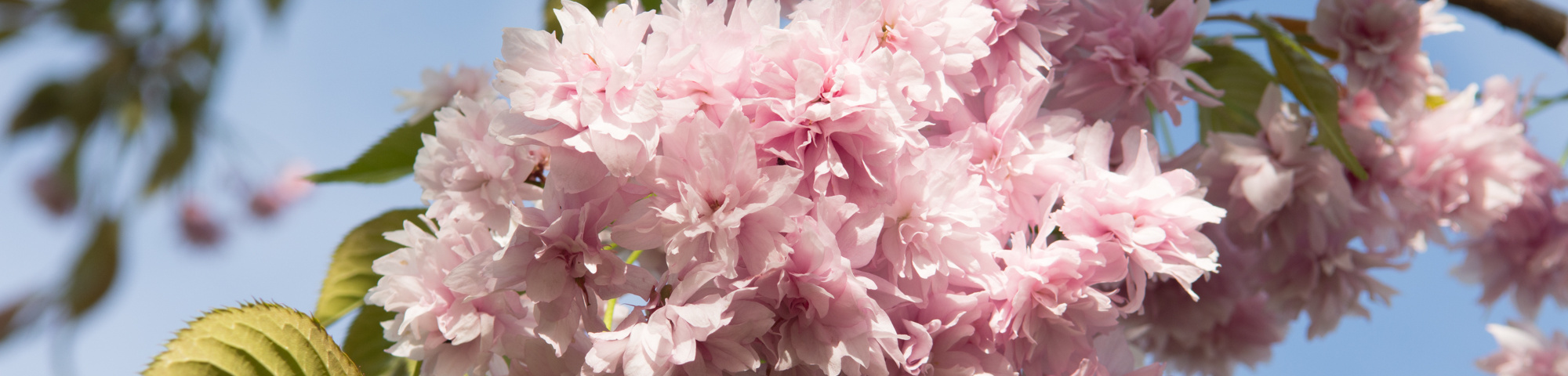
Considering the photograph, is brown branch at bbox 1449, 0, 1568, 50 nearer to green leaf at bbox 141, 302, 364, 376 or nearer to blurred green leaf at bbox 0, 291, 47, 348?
green leaf at bbox 141, 302, 364, 376

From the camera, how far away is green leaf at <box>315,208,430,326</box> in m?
0.47

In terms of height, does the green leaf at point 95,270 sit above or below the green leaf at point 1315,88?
below

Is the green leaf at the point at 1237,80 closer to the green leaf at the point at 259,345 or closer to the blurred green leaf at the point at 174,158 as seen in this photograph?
the green leaf at the point at 259,345

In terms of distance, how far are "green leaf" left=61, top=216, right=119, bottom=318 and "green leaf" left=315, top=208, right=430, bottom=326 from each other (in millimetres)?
1083

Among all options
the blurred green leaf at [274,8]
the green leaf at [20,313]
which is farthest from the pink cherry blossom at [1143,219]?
the green leaf at [20,313]

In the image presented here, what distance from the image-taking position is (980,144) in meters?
0.35

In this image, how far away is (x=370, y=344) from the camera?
47 cm

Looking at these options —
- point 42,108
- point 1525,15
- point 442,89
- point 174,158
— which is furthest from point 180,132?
point 1525,15

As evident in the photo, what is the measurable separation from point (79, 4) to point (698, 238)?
1421 mm

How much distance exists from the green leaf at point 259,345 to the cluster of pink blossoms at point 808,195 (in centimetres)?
4

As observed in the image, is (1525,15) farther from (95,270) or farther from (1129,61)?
(95,270)

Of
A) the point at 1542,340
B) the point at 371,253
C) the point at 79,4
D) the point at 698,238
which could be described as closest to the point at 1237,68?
the point at 698,238

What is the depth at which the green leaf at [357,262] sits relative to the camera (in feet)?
1.56

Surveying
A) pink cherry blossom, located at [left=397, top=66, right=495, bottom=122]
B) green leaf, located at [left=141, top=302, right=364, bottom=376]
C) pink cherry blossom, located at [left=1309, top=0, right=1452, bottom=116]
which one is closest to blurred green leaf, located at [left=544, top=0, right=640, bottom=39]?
pink cherry blossom, located at [left=397, top=66, right=495, bottom=122]
